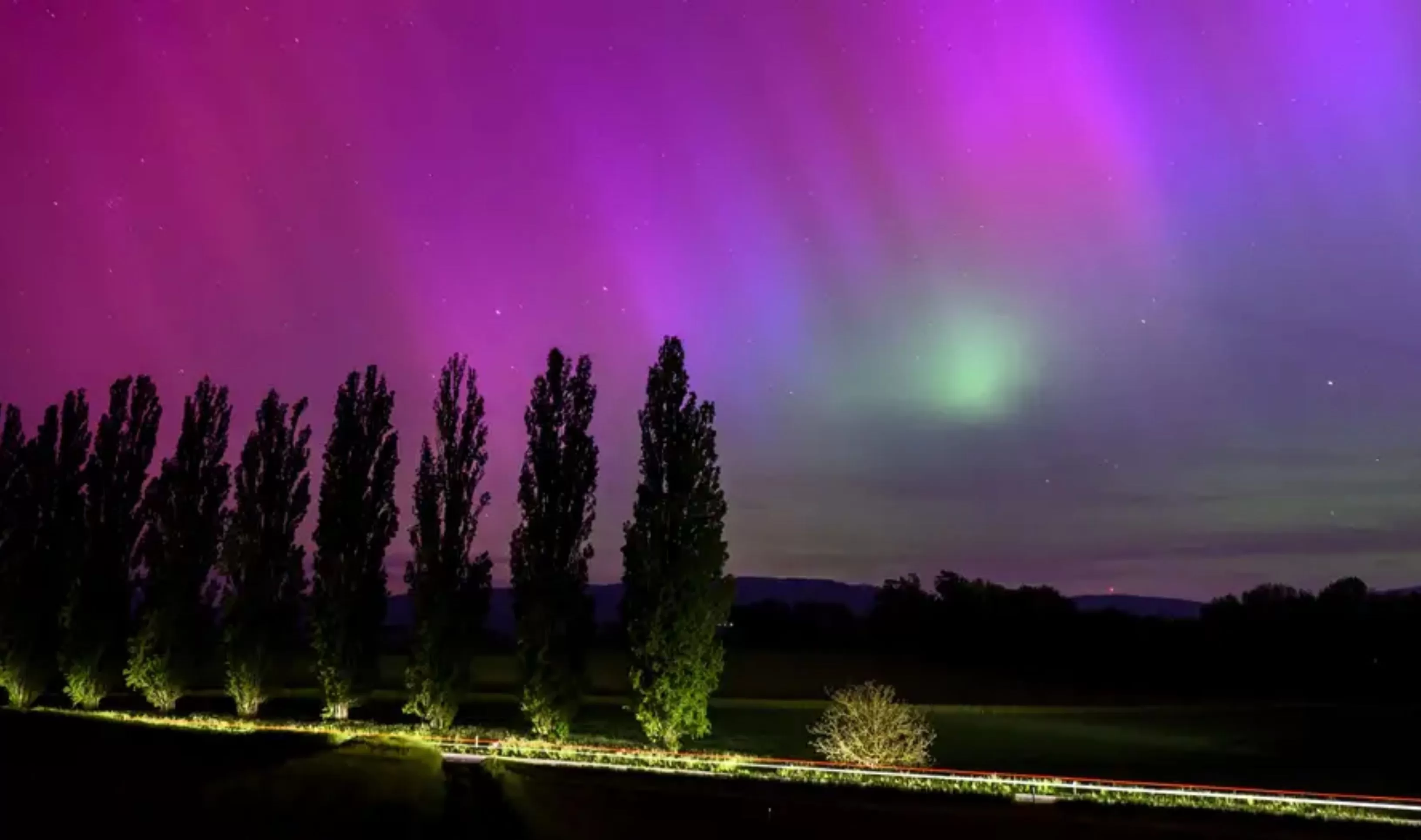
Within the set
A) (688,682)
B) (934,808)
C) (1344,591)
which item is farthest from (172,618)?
(1344,591)

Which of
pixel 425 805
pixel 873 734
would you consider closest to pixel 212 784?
pixel 425 805

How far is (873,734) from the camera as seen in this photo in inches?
1069

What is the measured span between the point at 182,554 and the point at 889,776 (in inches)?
1107

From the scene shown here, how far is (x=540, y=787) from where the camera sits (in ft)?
73.5

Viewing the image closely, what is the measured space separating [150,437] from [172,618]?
944 cm

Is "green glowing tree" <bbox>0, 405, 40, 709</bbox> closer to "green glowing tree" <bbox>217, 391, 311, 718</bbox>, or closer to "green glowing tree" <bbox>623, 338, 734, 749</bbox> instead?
"green glowing tree" <bbox>217, 391, 311, 718</bbox>

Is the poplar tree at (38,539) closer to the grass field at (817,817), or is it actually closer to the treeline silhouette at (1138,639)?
the grass field at (817,817)

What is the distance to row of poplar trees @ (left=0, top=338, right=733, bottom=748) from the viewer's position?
31281 millimetres

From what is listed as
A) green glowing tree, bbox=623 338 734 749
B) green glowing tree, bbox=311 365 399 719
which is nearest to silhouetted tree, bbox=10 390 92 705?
green glowing tree, bbox=311 365 399 719

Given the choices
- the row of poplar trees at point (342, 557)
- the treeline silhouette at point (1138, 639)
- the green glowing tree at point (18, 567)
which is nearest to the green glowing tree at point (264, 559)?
the row of poplar trees at point (342, 557)

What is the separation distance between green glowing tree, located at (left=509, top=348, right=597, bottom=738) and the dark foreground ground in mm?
7210

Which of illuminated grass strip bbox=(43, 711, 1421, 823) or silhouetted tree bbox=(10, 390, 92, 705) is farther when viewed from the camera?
silhouetted tree bbox=(10, 390, 92, 705)

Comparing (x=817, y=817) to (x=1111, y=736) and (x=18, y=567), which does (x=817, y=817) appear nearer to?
(x=1111, y=736)

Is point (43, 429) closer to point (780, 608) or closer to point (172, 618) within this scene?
point (172, 618)
